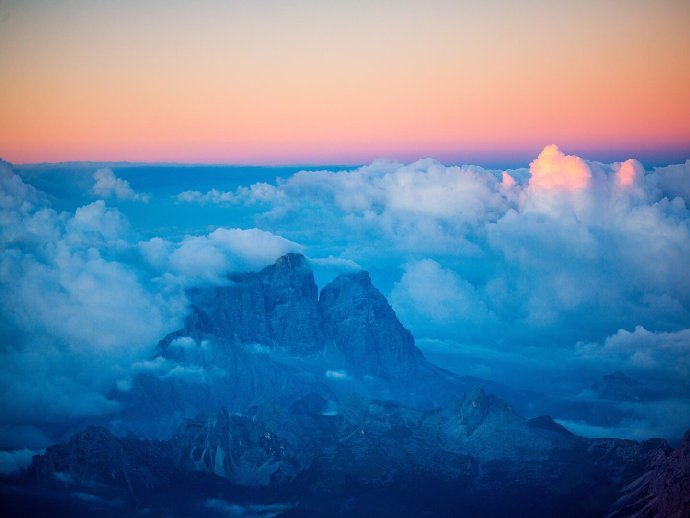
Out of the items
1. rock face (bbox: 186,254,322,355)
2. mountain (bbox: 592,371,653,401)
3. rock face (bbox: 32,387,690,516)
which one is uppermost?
rock face (bbox: 186,254,322,355)

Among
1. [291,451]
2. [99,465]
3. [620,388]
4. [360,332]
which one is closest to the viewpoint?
[99,465]

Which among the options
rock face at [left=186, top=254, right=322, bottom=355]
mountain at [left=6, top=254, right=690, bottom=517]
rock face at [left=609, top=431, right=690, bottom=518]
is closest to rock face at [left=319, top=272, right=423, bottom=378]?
rock face at [left=186, top=254, right=322, bottom=355]

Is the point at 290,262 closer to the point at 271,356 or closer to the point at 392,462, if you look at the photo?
the point at 271,356

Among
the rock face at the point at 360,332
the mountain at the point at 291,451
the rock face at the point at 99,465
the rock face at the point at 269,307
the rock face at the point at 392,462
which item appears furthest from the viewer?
the rock face at the point at 360,332

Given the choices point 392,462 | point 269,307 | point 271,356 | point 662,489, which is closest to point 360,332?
point 271,356

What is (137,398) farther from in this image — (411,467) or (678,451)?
(678,451)

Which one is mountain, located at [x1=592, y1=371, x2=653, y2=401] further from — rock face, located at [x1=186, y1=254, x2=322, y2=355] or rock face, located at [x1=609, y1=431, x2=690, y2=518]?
rock face, located at [x1=186, y1=254, x2=322, y2=355]

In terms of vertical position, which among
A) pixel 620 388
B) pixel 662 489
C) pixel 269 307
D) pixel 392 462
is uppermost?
pixel 269 307

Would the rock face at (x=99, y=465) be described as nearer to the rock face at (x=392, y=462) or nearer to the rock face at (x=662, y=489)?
the rock face at (x=392, y=462)

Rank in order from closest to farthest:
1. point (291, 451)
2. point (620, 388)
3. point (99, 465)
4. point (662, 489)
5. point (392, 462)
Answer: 1. point (662, 489)
2. point (99, 465)
3. point (392, 462)
4. point (291, 451)
5. point (620, 388)

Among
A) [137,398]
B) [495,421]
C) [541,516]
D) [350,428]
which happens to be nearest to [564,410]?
[495,421]

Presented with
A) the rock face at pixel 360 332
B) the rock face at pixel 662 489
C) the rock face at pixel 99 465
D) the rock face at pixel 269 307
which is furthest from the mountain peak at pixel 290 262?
the rock face at pixel 662 489

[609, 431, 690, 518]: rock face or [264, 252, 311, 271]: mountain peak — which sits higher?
[264, 252, 311, 271]: mountain peak
